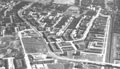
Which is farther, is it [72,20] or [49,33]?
[72,20]

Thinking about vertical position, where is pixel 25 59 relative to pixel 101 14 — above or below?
below

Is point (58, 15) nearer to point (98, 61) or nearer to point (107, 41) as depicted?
point (107, 41)

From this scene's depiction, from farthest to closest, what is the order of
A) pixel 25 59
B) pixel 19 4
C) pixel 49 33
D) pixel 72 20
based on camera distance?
1. pixel 19 4
2. pixel 72 20
3. pixel 49 33
4. pixel 25 59

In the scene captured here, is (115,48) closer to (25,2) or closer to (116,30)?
(116,30)

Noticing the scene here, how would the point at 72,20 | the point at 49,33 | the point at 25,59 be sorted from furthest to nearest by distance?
the point at 72,20 < the point at 49,33 < the point at 25,59

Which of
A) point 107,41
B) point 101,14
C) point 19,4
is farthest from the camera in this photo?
point 19,4

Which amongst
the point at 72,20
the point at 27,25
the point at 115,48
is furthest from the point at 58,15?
Result: the point at 115,48

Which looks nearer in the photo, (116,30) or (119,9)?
(116,30)

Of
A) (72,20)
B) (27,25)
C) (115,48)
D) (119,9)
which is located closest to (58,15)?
(72,20)

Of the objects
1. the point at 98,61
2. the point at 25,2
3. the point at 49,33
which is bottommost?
the point at 98,61
